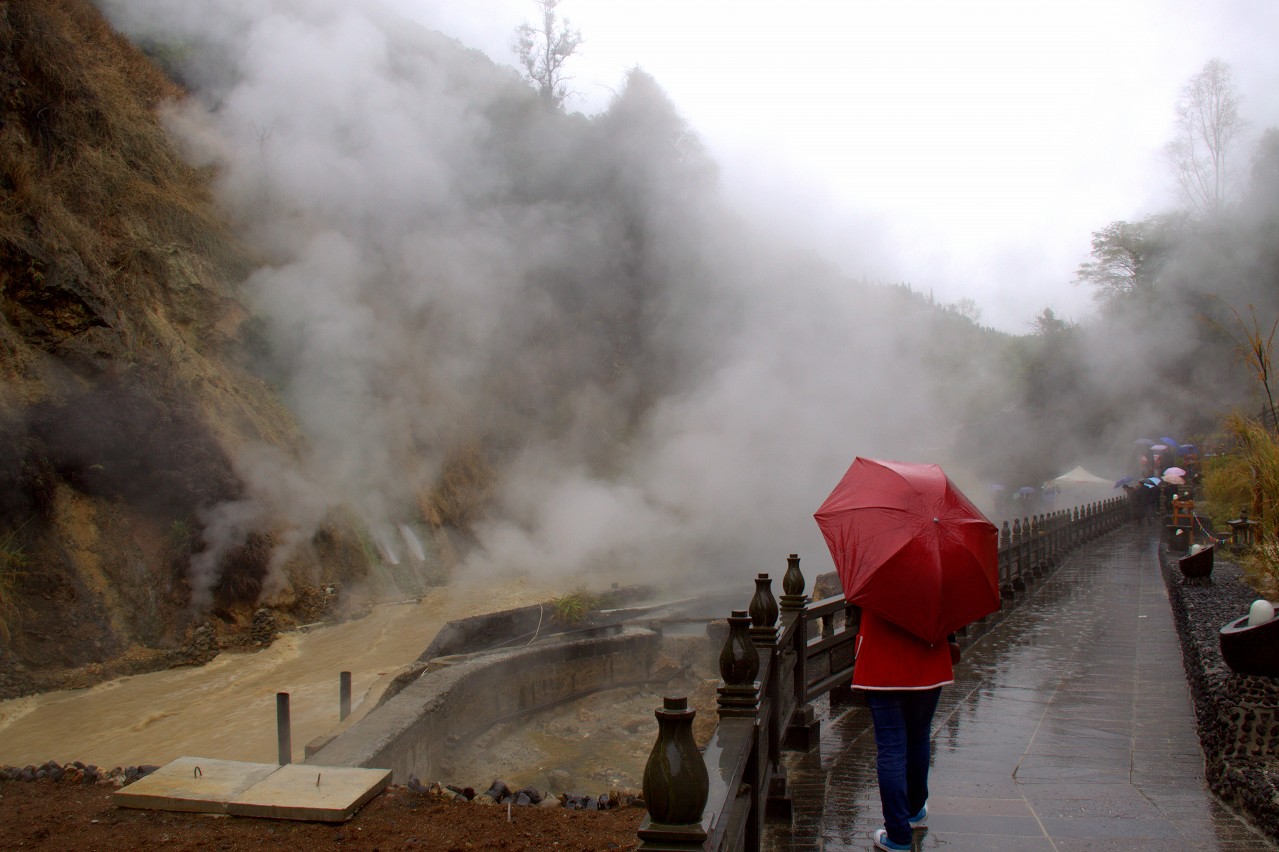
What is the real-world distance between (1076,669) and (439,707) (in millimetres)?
4402

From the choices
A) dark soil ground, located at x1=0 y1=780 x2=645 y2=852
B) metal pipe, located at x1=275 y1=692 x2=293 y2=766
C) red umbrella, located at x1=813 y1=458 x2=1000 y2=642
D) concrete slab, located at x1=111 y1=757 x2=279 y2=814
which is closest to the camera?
red umbrella, located at x1=813 y1=458 x2=1000 y2=642

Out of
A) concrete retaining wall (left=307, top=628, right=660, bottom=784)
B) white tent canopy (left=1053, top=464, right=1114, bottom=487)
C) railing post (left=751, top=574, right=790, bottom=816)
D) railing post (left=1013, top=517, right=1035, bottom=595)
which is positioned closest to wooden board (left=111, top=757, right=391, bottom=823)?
concrete retaining wall (left=307, top=628, right=660, bottom=784)

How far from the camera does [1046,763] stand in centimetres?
404

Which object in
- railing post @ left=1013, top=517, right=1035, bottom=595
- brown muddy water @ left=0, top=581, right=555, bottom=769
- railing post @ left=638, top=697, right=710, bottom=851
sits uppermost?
railing post @ left=638, top=697, right=710, bottom=851

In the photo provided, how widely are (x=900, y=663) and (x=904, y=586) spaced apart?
0.93ft

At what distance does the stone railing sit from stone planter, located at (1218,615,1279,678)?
174cm

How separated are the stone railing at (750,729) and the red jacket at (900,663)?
1.20 feet

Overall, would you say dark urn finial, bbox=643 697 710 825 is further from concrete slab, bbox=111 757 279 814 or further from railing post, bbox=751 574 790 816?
concrete slab, bbox=111 757 279 814

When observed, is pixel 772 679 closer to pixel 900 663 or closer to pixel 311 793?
pixel 900 663

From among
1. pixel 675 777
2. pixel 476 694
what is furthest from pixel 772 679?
pixel 476 694

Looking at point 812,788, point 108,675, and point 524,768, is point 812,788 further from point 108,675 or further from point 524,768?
point 108,675

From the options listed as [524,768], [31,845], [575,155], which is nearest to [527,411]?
[575,155]

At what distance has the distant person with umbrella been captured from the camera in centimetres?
271

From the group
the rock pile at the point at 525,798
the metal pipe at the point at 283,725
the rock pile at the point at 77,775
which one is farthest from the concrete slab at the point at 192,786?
the metal pipe at the point at 283,725
